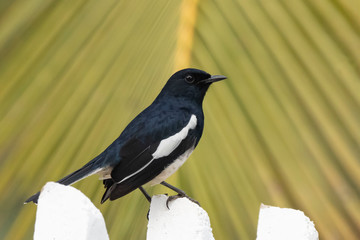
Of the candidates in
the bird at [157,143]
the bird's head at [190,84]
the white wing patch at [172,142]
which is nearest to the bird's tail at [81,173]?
the bird at [157,143]

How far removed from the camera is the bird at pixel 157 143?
40.3 inches

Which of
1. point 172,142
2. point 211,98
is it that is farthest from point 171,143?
point 211,98

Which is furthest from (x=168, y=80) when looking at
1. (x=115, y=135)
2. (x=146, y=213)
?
(x=146, y=213)

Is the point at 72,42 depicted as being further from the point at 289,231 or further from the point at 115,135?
the point at 289,231

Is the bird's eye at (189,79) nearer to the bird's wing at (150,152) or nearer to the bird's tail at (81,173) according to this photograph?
the bird's wing at (150,152)

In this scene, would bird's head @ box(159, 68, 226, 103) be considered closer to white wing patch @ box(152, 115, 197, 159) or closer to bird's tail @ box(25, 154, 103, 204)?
white wing patch @ box(152, 115, 197, 159)

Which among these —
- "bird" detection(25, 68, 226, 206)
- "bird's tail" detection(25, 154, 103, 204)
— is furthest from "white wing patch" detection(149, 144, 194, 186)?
"bird's tail" detection(25, 154, 103, 204)

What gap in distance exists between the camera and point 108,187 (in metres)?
1.04

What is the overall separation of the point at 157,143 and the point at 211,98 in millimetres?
160

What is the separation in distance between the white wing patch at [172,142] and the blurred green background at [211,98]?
4cm

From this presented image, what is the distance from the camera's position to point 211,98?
3.83ft

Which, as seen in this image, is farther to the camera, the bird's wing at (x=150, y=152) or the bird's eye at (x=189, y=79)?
the bird's eye at (x=189, y=79)

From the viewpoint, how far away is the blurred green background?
948mm

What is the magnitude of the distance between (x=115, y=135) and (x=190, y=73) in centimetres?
19
